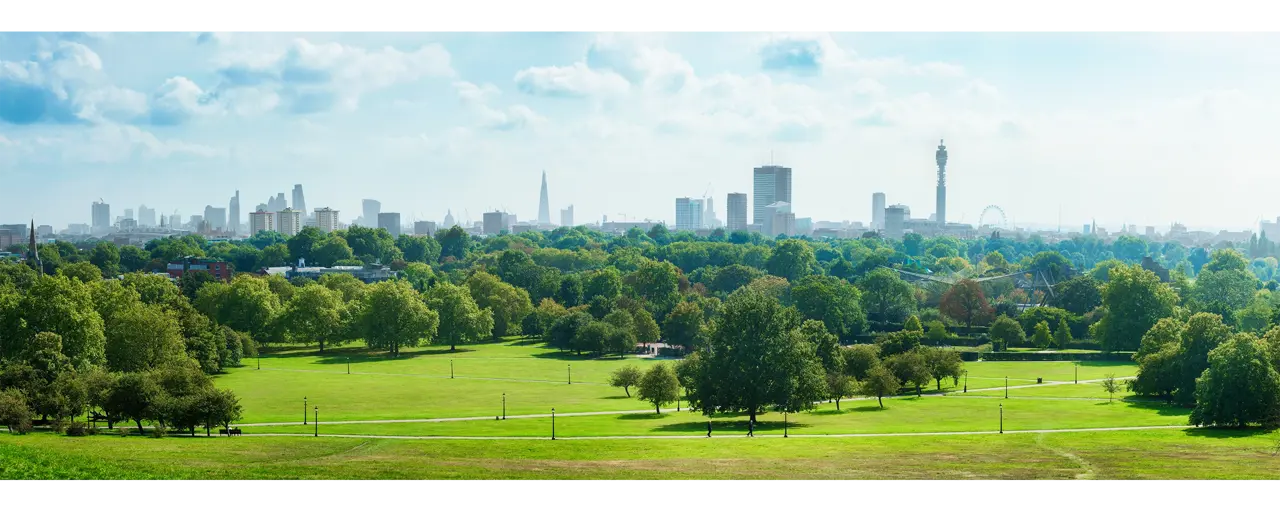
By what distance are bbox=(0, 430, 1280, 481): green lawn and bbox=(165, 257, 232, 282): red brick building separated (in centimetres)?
7290

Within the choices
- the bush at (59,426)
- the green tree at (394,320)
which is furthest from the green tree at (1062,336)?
the bush at (59,426)

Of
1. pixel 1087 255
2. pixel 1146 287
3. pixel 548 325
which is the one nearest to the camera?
pixel 1146 287

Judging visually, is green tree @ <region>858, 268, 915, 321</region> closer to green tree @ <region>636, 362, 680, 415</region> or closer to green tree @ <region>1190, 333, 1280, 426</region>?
green tree @ <region>636, 362, 680, 415</region>

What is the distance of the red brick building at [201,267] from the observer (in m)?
100

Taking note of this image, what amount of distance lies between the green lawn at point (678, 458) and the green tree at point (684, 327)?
3258cm

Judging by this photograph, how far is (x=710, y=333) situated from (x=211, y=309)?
4028 cm

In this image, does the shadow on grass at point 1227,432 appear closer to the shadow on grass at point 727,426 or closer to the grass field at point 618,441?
the grass field at point 618,441

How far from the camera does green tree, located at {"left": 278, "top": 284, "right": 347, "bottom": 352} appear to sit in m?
65.6

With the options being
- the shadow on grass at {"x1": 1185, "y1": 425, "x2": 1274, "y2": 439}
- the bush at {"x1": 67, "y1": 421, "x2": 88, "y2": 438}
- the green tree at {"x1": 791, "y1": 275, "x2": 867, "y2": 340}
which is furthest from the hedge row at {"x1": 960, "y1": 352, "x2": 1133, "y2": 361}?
the bush at {"x1": 67, "y1": 421, "x2": 88, "y2": 438}

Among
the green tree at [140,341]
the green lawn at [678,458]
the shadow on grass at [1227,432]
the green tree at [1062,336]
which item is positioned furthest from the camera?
the green tree at [1062,336]

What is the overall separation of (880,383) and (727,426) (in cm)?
902

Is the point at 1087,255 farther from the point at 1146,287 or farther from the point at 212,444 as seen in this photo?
the point at 212,444
